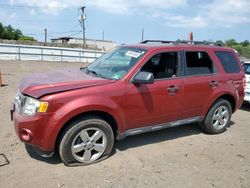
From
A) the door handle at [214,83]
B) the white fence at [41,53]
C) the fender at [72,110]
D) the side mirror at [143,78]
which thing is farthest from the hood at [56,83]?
the white fence at [41,53]

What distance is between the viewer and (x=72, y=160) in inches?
167

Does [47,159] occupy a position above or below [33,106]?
below

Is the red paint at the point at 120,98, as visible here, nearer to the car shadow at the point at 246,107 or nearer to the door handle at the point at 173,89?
the door handle at the point at 173,89

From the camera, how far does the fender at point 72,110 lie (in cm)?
390

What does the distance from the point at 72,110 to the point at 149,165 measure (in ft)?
4.93

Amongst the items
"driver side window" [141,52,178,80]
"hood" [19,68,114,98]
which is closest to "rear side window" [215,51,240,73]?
"driver side window" [141,52,178,80]

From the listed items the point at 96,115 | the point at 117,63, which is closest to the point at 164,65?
the point at 117,63

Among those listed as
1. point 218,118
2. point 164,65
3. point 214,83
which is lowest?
point 218,118

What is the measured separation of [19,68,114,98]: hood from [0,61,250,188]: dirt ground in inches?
43.5

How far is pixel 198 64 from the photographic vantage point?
555 centimetres

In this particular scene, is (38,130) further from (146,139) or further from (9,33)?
(9,33)

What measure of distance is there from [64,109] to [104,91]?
676 mm

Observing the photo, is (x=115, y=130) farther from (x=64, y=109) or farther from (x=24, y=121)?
(x=24, y=121)

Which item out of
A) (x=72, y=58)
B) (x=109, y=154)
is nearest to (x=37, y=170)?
(x=109, y=154)
